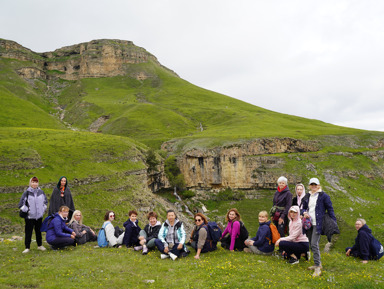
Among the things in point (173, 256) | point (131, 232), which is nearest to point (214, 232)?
point (173, 256)

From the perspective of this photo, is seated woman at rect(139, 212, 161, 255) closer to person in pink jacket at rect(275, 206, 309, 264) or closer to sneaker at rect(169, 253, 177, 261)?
sneaker at rect(169, 253, 177, 261)

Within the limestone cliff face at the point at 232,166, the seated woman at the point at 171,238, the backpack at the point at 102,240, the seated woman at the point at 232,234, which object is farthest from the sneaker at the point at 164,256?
the limestone cliff face at the point at 232,166

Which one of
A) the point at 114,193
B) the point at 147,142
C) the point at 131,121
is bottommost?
the point at 114,193

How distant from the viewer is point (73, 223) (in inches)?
724

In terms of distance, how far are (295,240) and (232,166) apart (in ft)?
216

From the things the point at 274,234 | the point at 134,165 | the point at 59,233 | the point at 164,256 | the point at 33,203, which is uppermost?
the point at 134,165

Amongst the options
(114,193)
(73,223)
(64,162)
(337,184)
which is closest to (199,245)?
(73,223)

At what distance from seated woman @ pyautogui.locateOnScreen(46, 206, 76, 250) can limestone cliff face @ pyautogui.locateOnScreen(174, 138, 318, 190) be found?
64.5 m

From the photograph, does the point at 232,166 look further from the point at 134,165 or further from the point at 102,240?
the point at 102,240

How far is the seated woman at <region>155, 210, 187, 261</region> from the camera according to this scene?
1551cm

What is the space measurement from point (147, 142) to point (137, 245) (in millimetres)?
81532

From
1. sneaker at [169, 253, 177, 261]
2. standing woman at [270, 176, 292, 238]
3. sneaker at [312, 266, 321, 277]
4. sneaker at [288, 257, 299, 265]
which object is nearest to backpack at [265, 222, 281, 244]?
standing woman at [270, 176, 292, 238]

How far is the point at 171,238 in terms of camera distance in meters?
16.0

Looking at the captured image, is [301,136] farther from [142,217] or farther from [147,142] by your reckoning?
[142,217]
